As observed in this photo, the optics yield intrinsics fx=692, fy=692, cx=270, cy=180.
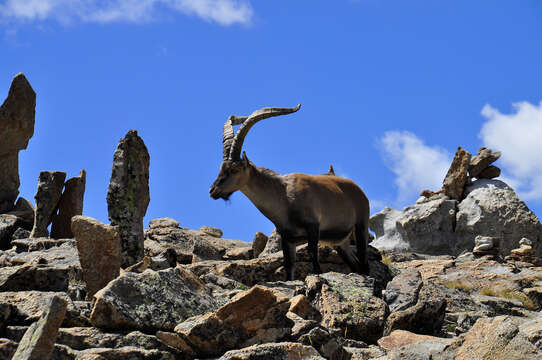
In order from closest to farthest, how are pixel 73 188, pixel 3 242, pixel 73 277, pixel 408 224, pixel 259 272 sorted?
1. pixel 73 277
2. pixel 259 272
3. pixel 3 242
4. pixel 73 188
5. pixel 408 224

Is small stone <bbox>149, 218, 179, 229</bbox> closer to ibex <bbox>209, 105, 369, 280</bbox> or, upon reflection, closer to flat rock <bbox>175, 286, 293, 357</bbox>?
ibex <bbox>209, 105, 369, 280</bbox>

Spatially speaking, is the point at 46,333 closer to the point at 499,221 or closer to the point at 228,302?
the point at 228,302

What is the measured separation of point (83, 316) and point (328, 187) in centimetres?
813

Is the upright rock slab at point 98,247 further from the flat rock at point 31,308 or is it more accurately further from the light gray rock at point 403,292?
the light gray rock at point 403,292

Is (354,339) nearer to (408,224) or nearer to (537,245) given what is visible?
(408,224)

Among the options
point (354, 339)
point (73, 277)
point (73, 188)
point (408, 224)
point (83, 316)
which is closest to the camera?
point (83, 316)

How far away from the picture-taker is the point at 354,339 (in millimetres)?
9039

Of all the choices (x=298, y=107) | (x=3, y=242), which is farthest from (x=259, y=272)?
(x=3, y=242)

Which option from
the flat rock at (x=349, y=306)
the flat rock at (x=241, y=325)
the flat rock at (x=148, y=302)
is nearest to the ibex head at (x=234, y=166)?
the flat rock at (x=349, y=306)

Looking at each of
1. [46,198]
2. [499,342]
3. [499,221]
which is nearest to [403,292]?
[499,342]

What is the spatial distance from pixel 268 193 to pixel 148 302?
689 centimetres

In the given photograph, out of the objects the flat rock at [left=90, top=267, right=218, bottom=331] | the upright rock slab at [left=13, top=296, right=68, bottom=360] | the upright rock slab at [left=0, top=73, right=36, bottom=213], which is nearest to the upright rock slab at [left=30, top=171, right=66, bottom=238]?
the upright rock slab at [left=0, top=73, right=36, bottom=213]

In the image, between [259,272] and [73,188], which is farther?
[73,188]

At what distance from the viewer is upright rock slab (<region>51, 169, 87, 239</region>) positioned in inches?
968
